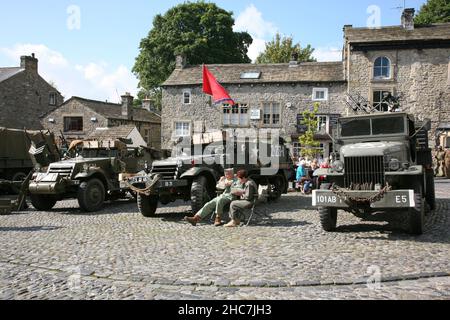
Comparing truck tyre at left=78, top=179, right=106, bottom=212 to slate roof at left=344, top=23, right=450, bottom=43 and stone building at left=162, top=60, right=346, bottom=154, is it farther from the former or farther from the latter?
slate roof at left=344, top=23, right=450, bottom=43

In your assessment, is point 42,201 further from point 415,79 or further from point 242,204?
point 415,79

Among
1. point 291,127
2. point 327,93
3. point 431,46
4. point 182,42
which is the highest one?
point 182,42

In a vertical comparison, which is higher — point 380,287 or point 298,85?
point 298,85

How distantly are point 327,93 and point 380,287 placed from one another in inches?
1016

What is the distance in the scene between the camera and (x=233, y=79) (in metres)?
31.5

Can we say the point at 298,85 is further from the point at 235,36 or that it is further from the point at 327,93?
the point at 235,36

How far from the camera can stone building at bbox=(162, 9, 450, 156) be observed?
92.5ft

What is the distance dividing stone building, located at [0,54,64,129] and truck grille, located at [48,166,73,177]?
973 inches

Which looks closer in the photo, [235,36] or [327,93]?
[327,93]

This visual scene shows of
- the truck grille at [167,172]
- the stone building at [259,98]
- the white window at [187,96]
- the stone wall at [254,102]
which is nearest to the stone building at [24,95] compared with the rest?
the stone wall at [254,102]

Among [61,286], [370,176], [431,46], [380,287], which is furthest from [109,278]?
[431,46]

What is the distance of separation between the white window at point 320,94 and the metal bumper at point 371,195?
2258cm

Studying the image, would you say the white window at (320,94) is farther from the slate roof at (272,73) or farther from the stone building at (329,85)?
the slate roof at (272,73)
